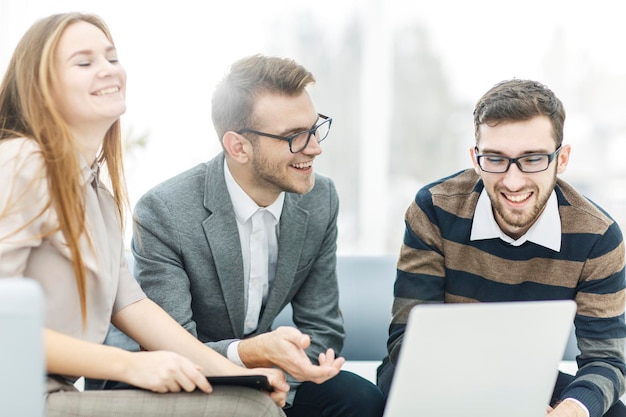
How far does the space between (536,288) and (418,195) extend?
41cm

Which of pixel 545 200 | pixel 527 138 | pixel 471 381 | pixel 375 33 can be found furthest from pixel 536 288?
pixel 375 33

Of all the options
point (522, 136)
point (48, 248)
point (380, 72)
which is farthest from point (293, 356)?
point (380, 72)

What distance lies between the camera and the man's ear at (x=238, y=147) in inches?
85.5

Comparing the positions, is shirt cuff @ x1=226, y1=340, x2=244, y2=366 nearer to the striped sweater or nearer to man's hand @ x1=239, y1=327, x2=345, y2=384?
man's hand @ x1=239, y1=327, x2=345, y2=384

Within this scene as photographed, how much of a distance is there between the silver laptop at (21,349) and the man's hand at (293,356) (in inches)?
26.8

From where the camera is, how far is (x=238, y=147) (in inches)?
86.0

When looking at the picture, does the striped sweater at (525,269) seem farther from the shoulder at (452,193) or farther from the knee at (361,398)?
the knee at (361,398)

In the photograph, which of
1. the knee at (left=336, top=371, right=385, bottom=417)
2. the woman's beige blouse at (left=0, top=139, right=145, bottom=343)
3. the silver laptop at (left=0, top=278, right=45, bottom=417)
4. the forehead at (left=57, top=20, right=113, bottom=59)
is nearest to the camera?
the silver laptop at (left=0, top=278, right=45, bottom=417)

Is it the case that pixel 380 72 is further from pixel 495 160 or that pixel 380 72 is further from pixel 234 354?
pixel 234 354

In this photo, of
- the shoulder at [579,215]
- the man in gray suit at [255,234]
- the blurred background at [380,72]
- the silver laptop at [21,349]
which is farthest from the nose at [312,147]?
the blurred background at [380,72]

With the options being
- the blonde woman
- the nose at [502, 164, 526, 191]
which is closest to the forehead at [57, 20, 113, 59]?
the blonde woman

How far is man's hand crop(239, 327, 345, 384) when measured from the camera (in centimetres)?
171

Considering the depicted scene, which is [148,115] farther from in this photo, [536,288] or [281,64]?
[536,288]

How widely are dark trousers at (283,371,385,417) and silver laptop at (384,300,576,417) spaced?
610mm
